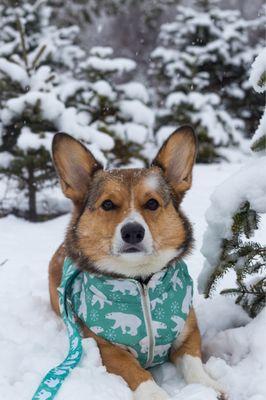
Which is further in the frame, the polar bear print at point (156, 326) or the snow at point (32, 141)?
the snow at point (32, 141)

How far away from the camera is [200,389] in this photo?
248cm

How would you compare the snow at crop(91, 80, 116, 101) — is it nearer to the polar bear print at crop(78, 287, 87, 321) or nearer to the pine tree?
the pine tree

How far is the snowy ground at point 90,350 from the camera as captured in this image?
248 cm

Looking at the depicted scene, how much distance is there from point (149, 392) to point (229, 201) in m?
1.08

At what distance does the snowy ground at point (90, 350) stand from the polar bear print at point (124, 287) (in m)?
0.34

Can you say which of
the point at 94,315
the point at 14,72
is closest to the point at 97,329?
the point at 94,315

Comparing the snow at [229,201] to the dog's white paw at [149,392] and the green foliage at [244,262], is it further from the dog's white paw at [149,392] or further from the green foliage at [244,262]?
the dog's white paw at [149,392]

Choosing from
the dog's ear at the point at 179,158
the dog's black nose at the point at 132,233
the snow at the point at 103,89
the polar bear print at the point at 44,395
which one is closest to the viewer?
the polar bear print at the point at 44,395

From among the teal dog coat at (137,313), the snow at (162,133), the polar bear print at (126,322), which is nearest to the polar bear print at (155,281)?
the teal dog coat at (137,313)

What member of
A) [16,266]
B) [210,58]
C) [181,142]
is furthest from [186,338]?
[210,58]

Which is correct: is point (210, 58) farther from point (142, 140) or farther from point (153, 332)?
point (153, 332)

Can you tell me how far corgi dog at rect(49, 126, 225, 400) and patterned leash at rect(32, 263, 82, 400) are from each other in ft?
0.36

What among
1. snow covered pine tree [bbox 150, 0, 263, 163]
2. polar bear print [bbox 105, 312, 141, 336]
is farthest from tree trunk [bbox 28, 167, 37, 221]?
snow covered pine tree [bbox 150, 0, 263, 163]

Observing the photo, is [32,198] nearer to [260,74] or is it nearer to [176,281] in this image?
[176,281]
